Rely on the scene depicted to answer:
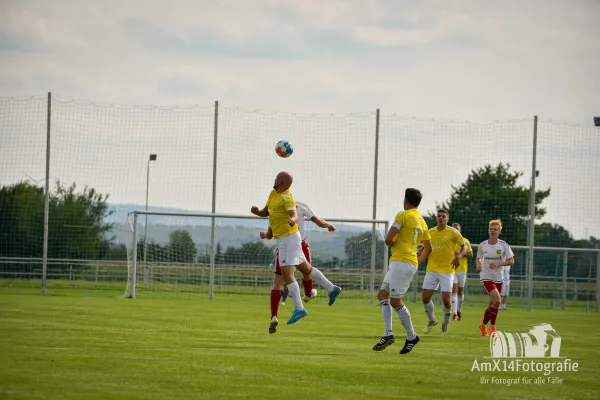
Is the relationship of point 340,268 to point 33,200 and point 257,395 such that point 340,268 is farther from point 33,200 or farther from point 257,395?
point 257,395

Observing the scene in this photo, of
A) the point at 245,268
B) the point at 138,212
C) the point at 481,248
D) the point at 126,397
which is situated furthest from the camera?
the point at 245,268

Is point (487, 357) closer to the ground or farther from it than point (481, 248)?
closer to the ground

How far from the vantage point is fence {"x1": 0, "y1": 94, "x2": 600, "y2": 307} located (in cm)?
2908

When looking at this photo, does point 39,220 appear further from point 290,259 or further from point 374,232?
point 290,259

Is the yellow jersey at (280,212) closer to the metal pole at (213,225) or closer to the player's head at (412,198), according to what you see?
the player's head at (412,198)

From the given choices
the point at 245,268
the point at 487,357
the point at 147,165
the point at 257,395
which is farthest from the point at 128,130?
the point at 257,395

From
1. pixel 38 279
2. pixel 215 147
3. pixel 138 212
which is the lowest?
pixel 38 279

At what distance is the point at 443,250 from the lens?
703 inches

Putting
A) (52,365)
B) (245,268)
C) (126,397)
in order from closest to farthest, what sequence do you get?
1. (126,397)
2. (52,365)
3. (245,268)

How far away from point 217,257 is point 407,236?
17404 millimetres

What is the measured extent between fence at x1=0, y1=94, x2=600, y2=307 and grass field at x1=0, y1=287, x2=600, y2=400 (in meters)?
9.79

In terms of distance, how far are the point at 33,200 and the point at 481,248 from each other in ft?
53.2

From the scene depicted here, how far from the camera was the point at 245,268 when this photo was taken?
101 feet

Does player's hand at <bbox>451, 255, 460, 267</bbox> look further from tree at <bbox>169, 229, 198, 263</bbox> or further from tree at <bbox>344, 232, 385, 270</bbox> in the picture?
tree at <bbox>169, 229, 198, 263</bbox>
